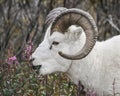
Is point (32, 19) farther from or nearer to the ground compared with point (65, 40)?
farther from the ground

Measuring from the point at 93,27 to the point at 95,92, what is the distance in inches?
38.0

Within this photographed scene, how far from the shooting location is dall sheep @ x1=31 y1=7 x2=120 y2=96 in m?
9.03

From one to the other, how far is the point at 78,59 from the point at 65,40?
1.28 ft

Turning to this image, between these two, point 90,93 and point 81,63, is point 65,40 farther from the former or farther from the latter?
point 90,93

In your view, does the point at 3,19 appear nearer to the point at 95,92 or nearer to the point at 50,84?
the point at 50,84

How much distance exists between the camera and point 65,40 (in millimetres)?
9203

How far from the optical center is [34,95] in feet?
30.6

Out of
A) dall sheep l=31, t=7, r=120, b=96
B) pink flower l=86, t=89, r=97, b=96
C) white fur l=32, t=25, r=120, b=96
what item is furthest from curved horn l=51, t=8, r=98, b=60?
pink flower l=86, t=89, r=97, b=96

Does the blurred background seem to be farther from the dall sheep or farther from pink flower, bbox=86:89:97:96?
pink flower, bbox=86:89:97:96

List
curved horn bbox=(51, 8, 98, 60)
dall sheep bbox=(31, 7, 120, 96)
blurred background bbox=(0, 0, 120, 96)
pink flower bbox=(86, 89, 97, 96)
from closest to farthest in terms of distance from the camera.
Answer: pink flower bbox=(86, 89, 97, 96)
curved horn bbox=(51, 8, 98, 60)
dall sheep bbox=(31, 7, 120, 96)
blurred background bbox=(0, 0, 120, 96)

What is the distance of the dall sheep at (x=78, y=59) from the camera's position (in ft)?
29.6

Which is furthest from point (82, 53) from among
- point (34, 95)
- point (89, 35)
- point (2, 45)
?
point (2, 45)

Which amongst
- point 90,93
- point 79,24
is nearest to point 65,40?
point 79,24

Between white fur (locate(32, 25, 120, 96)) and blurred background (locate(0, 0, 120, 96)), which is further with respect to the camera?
blurred background (locate(0, 0, 120, 96))
